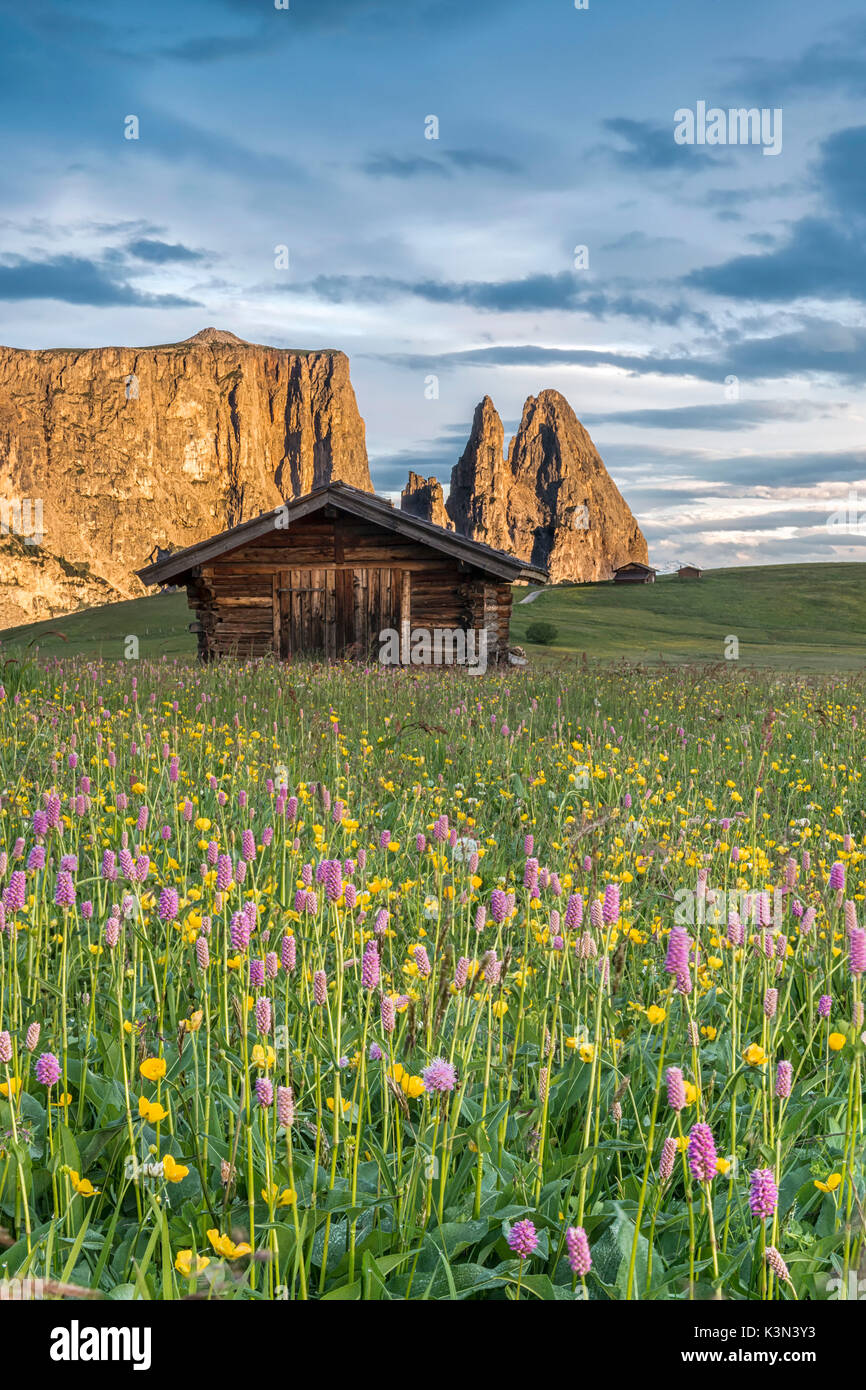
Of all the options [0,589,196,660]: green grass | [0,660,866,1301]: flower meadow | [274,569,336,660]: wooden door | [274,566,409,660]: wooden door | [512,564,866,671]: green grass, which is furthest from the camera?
[512,564,866,671]: green grass

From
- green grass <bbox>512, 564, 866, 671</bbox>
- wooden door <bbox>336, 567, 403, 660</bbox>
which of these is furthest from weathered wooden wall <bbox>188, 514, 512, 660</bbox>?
green grass <bbox>512, 564, 866, 671</bbox>

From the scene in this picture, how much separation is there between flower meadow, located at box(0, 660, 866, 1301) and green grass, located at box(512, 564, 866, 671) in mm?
29408

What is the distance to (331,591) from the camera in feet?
83.7

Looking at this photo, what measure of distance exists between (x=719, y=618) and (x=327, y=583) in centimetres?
4333

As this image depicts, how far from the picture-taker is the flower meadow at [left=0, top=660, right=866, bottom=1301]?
196cm

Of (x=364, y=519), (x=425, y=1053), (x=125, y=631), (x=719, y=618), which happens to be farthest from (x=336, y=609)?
(x=719, y=618)

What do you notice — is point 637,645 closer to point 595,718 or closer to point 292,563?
point 292,563

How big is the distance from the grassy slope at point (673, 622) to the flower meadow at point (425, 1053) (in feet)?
97.2

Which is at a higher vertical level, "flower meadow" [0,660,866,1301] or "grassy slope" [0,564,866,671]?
"grassy slope" [0,564,866,671]

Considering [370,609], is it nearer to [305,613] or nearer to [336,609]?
[336,609]

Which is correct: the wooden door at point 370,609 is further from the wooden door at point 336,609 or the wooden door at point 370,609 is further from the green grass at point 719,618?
the green grass at point 719,618

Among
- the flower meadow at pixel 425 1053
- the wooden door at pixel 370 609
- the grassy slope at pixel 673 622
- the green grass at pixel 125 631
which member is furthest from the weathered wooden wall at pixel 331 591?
the flower meadow at pixel 425 1053

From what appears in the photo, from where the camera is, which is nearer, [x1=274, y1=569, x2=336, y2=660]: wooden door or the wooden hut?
the wooden hut

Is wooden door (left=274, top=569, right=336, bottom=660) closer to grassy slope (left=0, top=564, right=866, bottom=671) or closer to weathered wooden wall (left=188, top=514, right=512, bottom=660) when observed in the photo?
weathered wooden wall (left=188, top=514, right=512, bottom=660)
